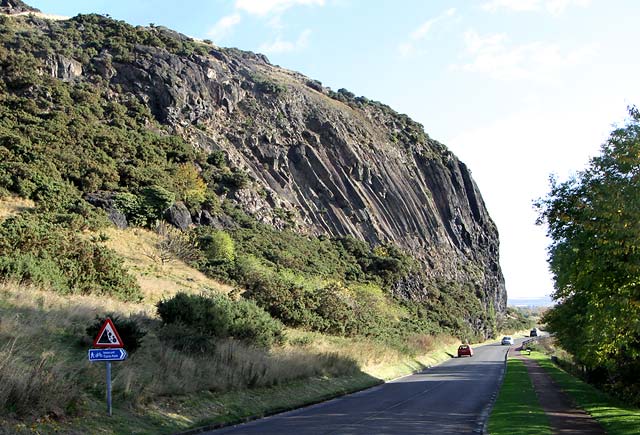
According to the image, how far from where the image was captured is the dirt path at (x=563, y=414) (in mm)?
13820

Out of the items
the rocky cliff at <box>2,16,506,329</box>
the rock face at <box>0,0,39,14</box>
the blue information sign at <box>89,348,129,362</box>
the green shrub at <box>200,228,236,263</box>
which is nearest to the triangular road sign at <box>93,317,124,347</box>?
the blue information sign at <box>89,348,129,362</box>

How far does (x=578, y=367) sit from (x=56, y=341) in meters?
32.3

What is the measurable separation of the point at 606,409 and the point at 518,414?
430 cm

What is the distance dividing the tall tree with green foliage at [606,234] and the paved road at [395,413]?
4329 millimetres

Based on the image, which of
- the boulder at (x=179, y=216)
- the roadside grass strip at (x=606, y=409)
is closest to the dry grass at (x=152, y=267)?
the boulder at (x=179, y=216)

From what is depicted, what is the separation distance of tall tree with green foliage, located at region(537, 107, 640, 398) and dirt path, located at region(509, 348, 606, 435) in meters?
1.89

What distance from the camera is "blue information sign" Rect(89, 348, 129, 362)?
36.9ft

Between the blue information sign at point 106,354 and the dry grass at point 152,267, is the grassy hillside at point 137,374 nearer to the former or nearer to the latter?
the blue information sign at point 106,354

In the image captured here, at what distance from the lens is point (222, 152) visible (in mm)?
60500

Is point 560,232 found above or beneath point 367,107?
beneath

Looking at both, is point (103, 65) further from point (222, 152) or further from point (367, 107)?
point (367, 107)

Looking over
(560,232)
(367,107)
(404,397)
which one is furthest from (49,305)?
(367,107)

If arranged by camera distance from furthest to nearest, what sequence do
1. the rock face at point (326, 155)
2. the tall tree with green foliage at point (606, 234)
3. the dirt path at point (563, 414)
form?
the rock face at point (326, 155) < the dirt path at point (563, 414) < the tall tree with green foliage at point (606, 234)

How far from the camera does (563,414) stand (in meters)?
16.9
